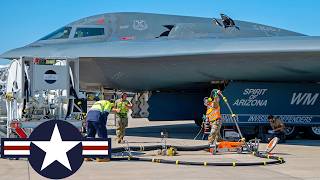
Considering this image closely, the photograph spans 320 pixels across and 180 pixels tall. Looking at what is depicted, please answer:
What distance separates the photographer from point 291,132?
1502cm

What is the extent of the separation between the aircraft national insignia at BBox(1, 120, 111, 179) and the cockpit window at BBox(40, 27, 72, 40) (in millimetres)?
12040

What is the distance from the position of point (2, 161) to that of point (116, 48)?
18.5 ft

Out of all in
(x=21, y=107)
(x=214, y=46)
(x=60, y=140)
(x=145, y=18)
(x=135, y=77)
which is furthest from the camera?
(x=145, y=18)

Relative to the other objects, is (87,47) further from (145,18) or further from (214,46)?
(214,46)

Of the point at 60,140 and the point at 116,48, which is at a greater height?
the point at 116,48

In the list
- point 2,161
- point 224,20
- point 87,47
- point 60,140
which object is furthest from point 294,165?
point 224,20

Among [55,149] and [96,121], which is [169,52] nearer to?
→ [96,121]

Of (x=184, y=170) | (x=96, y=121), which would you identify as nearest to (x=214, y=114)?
(x=96, y=121)

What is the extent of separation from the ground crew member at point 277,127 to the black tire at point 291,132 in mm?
989

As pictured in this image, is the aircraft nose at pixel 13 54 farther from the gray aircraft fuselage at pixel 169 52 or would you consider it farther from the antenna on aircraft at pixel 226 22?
the antenna on aircraft at pixel 226 22

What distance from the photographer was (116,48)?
13.8m

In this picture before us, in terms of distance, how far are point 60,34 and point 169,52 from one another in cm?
449

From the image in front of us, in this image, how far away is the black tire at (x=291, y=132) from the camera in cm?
1494

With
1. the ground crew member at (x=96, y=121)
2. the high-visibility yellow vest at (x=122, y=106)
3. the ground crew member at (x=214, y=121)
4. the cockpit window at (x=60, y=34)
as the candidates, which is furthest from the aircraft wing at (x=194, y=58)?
the ground crew member at (x=96, y=121)
